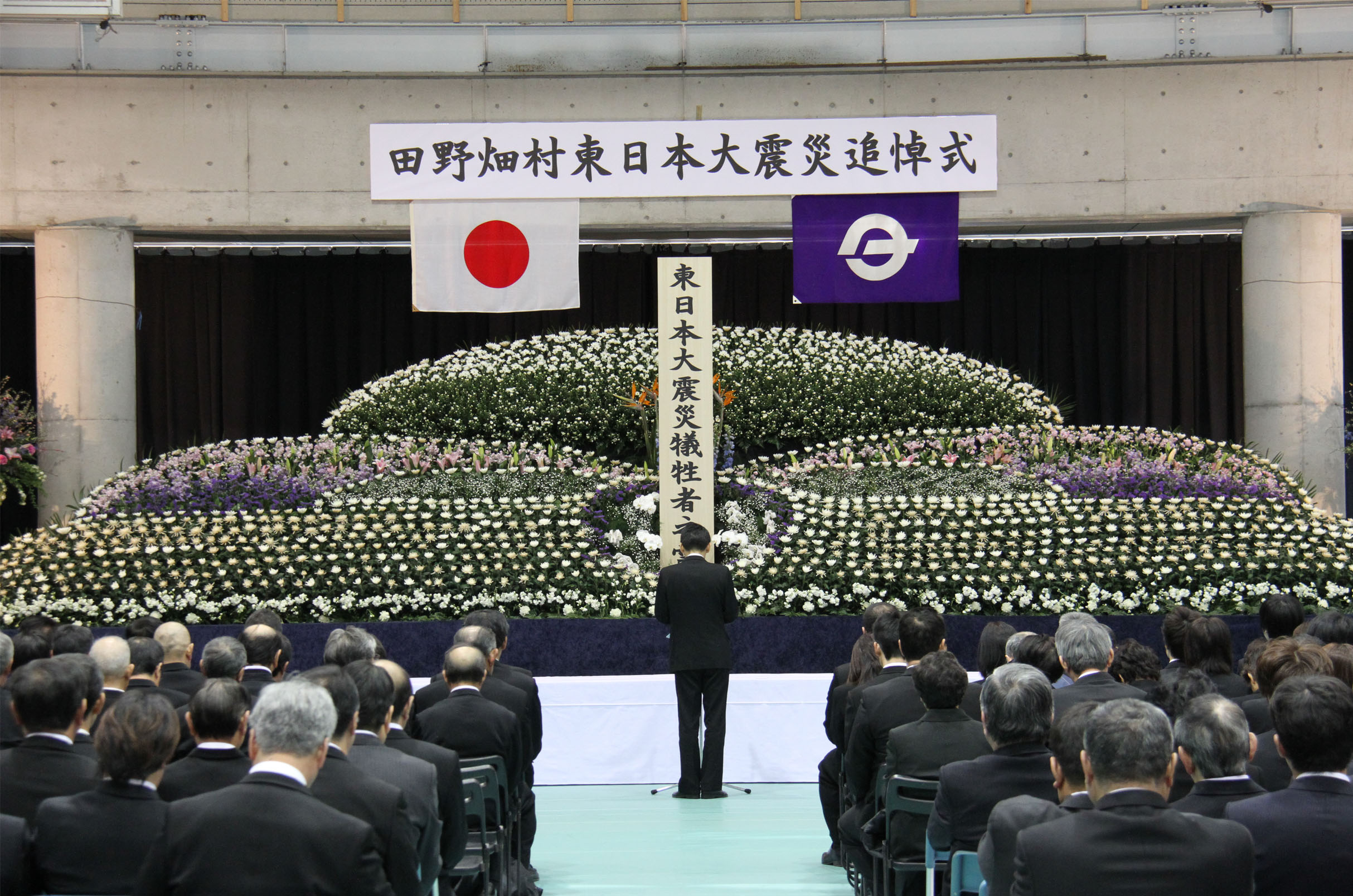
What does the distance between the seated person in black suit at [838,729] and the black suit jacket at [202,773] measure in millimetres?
2640

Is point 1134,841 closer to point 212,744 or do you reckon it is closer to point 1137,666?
point 212,744

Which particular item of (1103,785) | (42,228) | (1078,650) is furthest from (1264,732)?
(42,228)

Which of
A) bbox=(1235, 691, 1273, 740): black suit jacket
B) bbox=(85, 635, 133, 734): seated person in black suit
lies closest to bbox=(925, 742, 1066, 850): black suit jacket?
bbox=(1235, 691, 1273, 740): black suit jacket

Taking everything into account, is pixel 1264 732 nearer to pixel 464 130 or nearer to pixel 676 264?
pixel 676 264

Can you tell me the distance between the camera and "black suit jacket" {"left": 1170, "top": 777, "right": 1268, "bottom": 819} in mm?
3078

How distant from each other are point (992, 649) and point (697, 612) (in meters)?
2.32

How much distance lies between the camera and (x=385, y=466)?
35.0 feet

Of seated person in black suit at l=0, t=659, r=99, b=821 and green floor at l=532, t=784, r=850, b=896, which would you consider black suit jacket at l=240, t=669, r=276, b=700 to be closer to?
seated person in black suit at l=0, t=659, r=99, b=821

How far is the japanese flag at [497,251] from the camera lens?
1081 centimetres

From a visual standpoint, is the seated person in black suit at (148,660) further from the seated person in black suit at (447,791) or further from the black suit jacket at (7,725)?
the seated person in black suit at (447,791)

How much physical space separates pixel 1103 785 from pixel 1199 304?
14069 millimetres

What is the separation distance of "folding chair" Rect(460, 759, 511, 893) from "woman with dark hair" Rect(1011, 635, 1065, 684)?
1855mm

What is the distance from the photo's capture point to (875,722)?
4.67 m

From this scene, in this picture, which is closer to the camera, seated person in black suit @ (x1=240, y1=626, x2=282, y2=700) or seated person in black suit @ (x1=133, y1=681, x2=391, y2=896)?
seated person in black suit @ (x1=133, y1=681, x2=391, y2=896)
